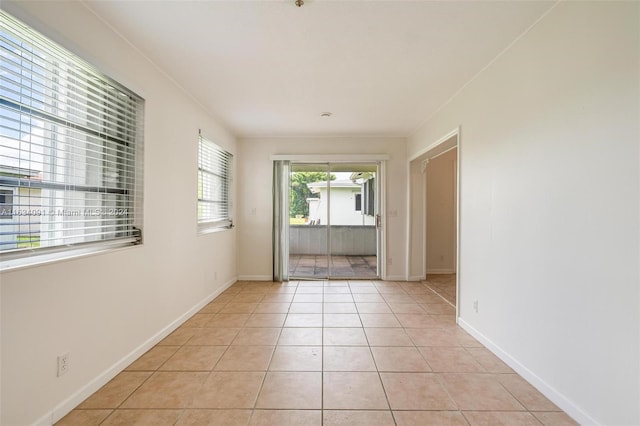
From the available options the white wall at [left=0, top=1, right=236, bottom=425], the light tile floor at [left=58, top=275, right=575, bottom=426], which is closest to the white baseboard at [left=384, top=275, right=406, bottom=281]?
the light tile floor at [left=58, top=275, right=575, bottom=426]

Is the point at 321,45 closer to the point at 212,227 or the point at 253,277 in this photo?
the point at 212,227

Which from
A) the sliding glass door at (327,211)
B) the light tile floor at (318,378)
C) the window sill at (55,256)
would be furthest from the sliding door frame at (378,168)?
the window sill at (55,256)

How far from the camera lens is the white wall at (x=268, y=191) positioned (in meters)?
4.83

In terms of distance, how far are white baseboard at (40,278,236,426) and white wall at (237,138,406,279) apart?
1853 millimetres

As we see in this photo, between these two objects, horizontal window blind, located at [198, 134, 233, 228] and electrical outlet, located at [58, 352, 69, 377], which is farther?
horizontal window blind, located at [198, 134, 233, 228]

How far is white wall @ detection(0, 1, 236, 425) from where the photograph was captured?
1.41 metres

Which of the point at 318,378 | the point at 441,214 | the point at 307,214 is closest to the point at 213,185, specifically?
the point at 307,214

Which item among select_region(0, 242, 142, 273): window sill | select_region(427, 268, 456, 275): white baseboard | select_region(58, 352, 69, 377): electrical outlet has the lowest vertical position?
select_region(427, 268, 456, 275): white baseboard

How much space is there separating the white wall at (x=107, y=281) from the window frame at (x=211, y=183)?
28 cm

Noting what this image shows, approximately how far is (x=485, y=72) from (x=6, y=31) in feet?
10.5

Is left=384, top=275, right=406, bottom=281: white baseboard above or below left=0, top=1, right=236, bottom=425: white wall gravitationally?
below

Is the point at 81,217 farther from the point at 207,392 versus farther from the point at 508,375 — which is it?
the point at 508,375

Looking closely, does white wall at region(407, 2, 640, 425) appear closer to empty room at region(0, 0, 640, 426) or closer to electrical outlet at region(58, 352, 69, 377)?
empty room at region(0, 0, 640, 426)

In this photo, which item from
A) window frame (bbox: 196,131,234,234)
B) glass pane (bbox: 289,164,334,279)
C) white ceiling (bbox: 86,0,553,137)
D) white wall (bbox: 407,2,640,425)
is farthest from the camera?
glass pane (bbox: 289,164,334,279)
